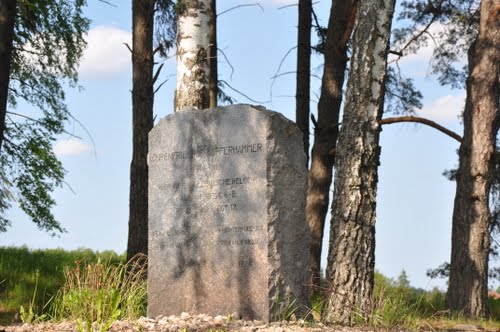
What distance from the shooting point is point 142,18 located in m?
12.9

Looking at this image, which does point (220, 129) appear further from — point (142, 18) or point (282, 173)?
point (142, 18)

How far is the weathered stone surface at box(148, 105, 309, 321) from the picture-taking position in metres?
7.86

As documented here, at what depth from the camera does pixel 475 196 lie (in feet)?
38.9

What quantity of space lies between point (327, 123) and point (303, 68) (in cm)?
178

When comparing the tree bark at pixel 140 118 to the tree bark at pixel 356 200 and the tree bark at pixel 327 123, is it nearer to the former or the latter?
the tree bark at pixel 327 123

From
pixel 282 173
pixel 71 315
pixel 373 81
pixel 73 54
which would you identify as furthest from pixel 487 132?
pixel 73 54

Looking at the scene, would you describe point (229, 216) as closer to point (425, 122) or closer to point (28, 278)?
point (28, 278)

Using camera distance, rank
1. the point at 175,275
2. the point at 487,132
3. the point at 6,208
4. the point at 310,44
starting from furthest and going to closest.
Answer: the point at 6,208 → the point at 310,44 → the point at 487,132 → the point at 175,275

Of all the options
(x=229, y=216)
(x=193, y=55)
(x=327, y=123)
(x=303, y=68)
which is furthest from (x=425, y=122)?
(x=229, y=216)

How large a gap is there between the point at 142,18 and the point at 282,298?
21.7 feet

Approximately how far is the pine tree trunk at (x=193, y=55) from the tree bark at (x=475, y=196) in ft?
15.7

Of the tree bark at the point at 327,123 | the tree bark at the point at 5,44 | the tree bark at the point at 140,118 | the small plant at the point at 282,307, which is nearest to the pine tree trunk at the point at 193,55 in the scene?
the small plant at the point at 282,307

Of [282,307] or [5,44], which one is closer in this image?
[282,307]

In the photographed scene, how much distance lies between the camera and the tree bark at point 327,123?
12898 millimetres
